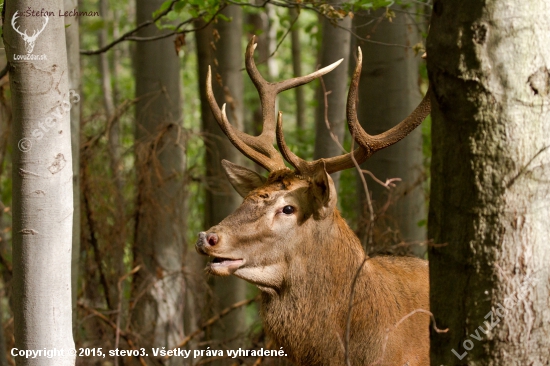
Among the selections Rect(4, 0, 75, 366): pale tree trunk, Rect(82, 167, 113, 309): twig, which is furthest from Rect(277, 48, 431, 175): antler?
Rect(82, 167, 113, 309): twig

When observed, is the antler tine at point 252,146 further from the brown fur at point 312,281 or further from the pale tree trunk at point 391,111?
the pale tree trunk at point 391,111

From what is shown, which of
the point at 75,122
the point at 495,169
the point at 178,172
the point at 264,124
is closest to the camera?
the point at 495,169

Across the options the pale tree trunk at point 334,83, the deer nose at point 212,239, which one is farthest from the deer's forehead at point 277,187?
the pale tree trunk at point 334,83

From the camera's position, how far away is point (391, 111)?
5.87m

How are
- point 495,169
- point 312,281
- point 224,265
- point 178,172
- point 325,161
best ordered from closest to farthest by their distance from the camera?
point 495,169, point 224,265, point 312,281, point 325,161, point 178,172

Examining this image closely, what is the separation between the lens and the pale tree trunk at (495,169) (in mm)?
2178

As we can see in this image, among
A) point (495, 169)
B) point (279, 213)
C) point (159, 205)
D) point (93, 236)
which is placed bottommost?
point (93, 236)

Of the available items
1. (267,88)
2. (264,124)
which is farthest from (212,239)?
(267,88)

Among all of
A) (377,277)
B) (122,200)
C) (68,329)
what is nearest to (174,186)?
(122,200)

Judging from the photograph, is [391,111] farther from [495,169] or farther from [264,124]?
[495,169]

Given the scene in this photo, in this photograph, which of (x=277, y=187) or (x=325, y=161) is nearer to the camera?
(x=277, y=187)

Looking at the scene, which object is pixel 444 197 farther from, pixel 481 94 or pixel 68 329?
pixel 68 329

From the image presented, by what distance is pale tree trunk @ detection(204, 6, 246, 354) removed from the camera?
684cm

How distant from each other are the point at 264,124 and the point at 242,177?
45cm
